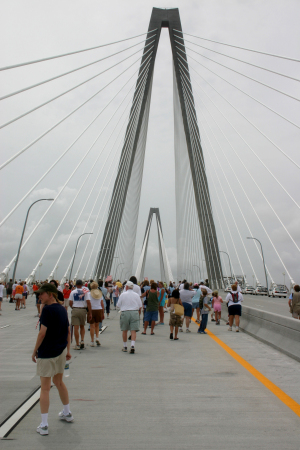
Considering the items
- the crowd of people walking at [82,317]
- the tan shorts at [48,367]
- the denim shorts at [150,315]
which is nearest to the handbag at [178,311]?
the crowd of people walking at [82,317]

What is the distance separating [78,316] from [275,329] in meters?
4.27

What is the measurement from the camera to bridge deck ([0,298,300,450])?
400 cm

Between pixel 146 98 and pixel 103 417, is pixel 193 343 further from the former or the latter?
pixel 146 98

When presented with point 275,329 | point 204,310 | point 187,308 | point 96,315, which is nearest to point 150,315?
point 187,308

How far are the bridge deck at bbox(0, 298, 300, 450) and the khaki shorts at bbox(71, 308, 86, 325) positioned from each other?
63 centimetres

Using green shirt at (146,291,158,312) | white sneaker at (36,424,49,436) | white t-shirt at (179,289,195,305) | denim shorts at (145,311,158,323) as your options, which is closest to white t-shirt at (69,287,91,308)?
green shirt at (146,291,158,312)

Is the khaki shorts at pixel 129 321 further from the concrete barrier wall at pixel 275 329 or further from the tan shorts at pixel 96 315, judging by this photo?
the concrete barrier wall at pixel 275 329

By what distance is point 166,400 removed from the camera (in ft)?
17.4

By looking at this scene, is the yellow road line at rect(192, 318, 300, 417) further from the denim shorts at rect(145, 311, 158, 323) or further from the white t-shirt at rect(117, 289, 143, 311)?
the denim shorts at rect(145, 311, 158, 323)

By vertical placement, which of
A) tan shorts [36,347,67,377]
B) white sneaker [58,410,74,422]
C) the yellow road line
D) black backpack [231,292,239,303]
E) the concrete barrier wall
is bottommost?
white sneaker [58,410,74,422]


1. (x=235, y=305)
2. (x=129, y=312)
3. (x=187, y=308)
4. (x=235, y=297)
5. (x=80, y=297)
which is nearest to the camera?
(x=129, y=312)

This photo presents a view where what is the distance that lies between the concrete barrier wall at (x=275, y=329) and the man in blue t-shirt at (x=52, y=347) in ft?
15.8

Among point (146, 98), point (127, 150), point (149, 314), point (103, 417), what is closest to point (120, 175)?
point (127, 150)

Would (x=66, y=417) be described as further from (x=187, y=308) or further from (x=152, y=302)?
(x=187, y=308)
